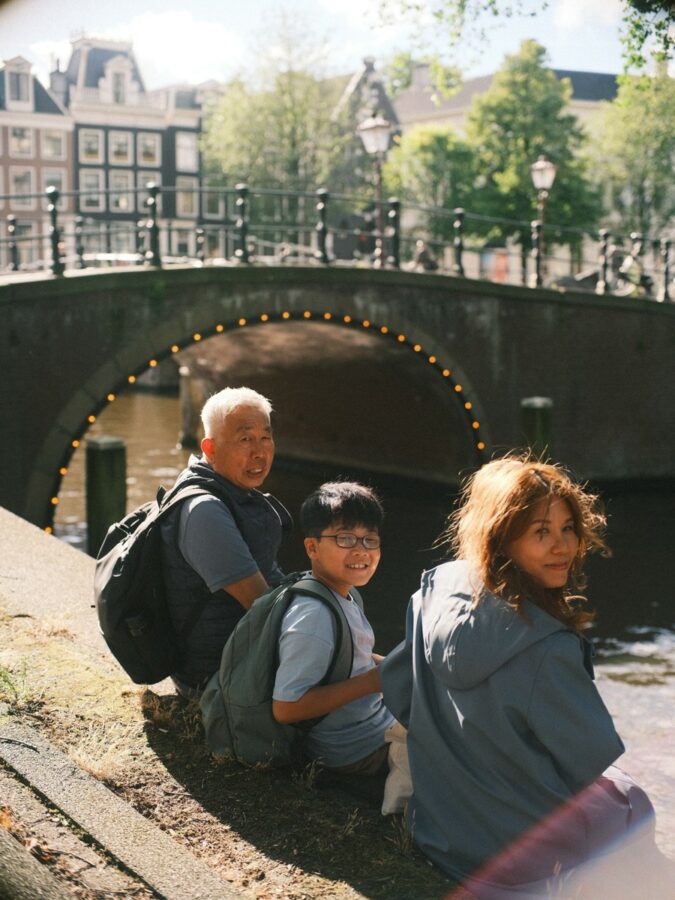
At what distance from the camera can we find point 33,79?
107 feet

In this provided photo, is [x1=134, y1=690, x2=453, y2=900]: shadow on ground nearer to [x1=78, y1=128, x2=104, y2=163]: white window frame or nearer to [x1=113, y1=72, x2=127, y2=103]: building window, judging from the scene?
[x1=78, y1=128, x2=104, y2=163]: white window frame

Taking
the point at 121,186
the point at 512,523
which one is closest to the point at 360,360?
the point at 512,523

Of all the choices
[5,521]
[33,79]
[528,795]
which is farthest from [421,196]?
[528,795]

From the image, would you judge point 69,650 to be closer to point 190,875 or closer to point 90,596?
point 90,596

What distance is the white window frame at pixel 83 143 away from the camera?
33375 millimetres

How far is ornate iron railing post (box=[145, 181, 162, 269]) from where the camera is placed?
10223mm

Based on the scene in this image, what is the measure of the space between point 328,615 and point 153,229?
8473 millimetres

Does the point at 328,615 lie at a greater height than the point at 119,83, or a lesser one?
lesser

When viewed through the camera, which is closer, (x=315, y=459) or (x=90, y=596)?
(x=90, y=596)

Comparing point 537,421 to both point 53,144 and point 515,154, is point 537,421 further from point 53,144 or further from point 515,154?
point 53,144

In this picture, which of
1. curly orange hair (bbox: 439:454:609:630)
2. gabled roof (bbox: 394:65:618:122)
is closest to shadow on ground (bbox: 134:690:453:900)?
curly orange hair (bbox: 439:454:609:630)

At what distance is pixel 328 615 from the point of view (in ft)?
8.97

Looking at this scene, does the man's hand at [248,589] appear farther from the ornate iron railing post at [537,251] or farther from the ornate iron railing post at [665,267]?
the ornate iron railing post at [665,267]

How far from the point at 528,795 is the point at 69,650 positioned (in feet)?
6.27
